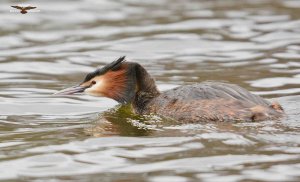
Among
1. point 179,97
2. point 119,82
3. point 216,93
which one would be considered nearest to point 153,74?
point 119,82

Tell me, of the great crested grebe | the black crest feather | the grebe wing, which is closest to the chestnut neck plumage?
the great crested grebe

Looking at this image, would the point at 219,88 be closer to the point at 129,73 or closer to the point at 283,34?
the point at 129,73

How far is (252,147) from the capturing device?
23.7 ft

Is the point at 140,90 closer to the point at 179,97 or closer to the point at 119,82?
the point at 119,82

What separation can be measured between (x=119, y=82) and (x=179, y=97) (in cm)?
75

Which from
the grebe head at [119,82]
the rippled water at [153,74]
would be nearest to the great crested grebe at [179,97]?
the grebe head at [119,82]

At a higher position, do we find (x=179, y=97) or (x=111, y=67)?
(x=111, y=67)

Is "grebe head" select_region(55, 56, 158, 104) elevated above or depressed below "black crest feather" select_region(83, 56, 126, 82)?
below

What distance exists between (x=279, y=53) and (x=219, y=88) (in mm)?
4419

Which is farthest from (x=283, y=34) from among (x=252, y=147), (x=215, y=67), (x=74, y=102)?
(x=252, y=147)

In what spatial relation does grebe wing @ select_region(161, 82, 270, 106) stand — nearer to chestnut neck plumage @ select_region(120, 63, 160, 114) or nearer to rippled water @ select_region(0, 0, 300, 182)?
rippled water @ select_region(0, 0, 300, 182)

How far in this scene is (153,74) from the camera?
11.7m

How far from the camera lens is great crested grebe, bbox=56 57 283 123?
26.8 ft

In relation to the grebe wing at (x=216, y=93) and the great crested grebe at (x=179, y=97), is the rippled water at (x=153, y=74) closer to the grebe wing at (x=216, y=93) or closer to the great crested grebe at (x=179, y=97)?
the great crested grebe at (x=179, y=97)
